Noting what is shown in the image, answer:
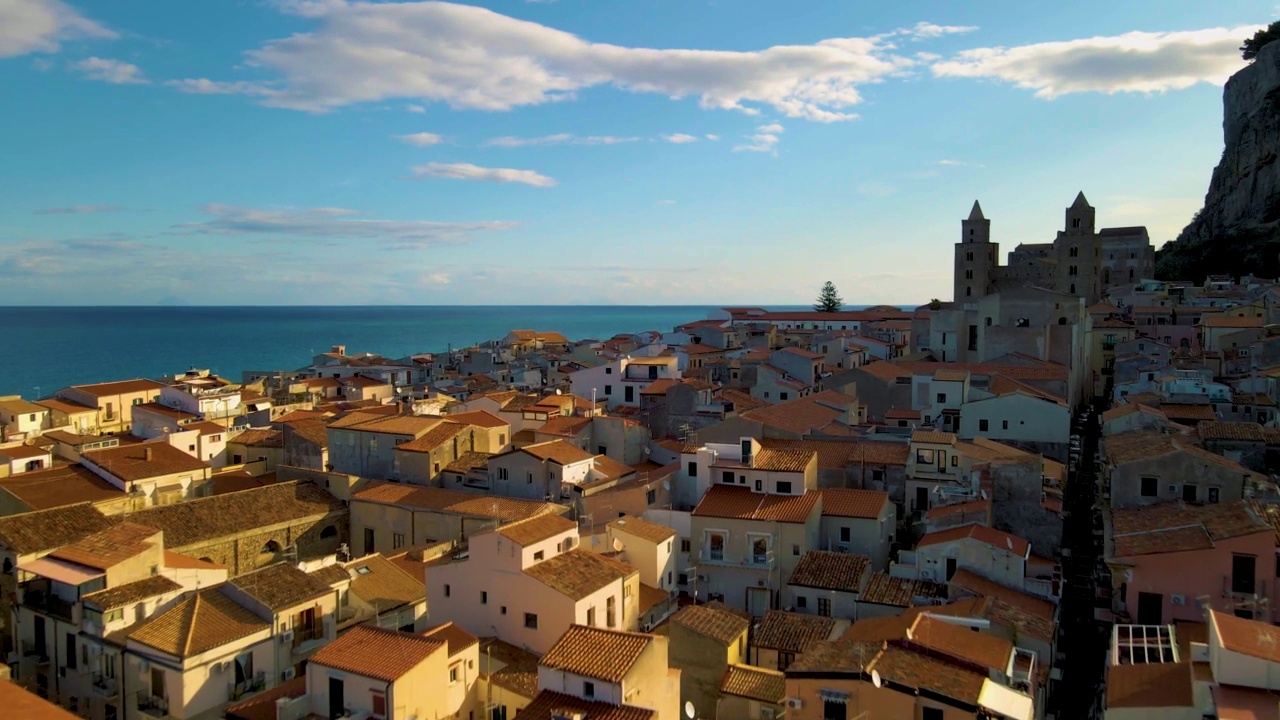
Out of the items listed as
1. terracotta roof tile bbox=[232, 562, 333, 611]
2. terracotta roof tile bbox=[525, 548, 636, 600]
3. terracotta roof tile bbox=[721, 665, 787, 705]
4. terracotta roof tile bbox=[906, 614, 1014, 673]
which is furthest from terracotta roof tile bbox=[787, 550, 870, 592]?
terracotta roof tile bbox=[232, 562, 333, 611]

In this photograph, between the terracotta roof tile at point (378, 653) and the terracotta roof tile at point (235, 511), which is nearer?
the terracotta roof tile at point (378, 653)

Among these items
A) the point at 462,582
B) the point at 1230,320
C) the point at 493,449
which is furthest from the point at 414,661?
the point at 1230,320

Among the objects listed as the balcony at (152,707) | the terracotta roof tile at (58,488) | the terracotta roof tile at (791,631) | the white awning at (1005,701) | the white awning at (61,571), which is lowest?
the balcony at (152,707)

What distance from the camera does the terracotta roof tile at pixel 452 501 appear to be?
26.4 m

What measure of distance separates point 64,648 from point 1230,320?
52513 millimetres

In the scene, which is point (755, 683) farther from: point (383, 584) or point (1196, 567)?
point (383, 584)

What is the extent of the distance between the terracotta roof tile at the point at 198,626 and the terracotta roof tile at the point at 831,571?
41.0 ft

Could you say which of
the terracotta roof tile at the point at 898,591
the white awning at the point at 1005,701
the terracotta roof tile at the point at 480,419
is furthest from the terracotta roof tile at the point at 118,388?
the white awning at the point at 1005,701

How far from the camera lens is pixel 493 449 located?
34.2 meters

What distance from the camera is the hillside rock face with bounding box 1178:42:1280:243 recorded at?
7519 cm

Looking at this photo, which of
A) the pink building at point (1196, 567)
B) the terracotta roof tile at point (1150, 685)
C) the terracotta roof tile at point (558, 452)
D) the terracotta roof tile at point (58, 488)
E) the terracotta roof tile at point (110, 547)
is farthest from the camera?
the terracotta roof tile at point (558, 452)

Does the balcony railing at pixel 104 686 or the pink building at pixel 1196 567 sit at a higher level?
the pink building at pixel 1196 567

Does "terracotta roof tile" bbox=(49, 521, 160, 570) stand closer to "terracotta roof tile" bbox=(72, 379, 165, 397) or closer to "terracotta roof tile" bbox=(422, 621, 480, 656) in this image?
"terracotta roof tile" bbox=(422, 621, 480, 656)

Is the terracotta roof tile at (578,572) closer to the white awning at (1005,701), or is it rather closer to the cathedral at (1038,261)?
the white awning at (1005,701)
